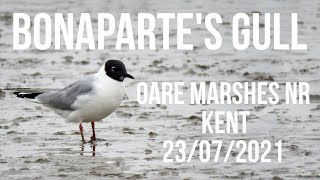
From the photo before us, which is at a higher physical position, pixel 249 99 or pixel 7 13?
pixel 7 13

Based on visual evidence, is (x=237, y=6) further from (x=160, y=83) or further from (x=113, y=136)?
(x=113, y=136)

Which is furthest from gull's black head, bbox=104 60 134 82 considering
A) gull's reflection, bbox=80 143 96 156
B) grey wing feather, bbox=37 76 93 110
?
gull's reflection, bbox=80 143 96 156

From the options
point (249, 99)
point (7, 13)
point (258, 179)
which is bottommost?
point (258, 179)

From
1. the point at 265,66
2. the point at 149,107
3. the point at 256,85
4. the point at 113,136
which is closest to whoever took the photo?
the point at 113,136

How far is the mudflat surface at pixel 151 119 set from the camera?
31.8ft

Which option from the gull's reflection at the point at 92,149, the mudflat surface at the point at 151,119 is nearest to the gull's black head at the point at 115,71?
the mudflat surface at the point at 151,119

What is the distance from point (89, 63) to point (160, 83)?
2121mm

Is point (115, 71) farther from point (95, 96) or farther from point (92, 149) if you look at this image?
point (92, 149)

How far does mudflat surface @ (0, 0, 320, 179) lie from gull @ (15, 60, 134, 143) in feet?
0.91

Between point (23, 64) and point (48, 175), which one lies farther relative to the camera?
point (23, 64)

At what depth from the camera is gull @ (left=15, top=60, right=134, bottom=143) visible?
11078 millimetres

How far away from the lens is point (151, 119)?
40.2ft

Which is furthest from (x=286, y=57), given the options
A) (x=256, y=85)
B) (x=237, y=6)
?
(x=237, y=6)

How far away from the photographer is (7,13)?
20906 millimetres
